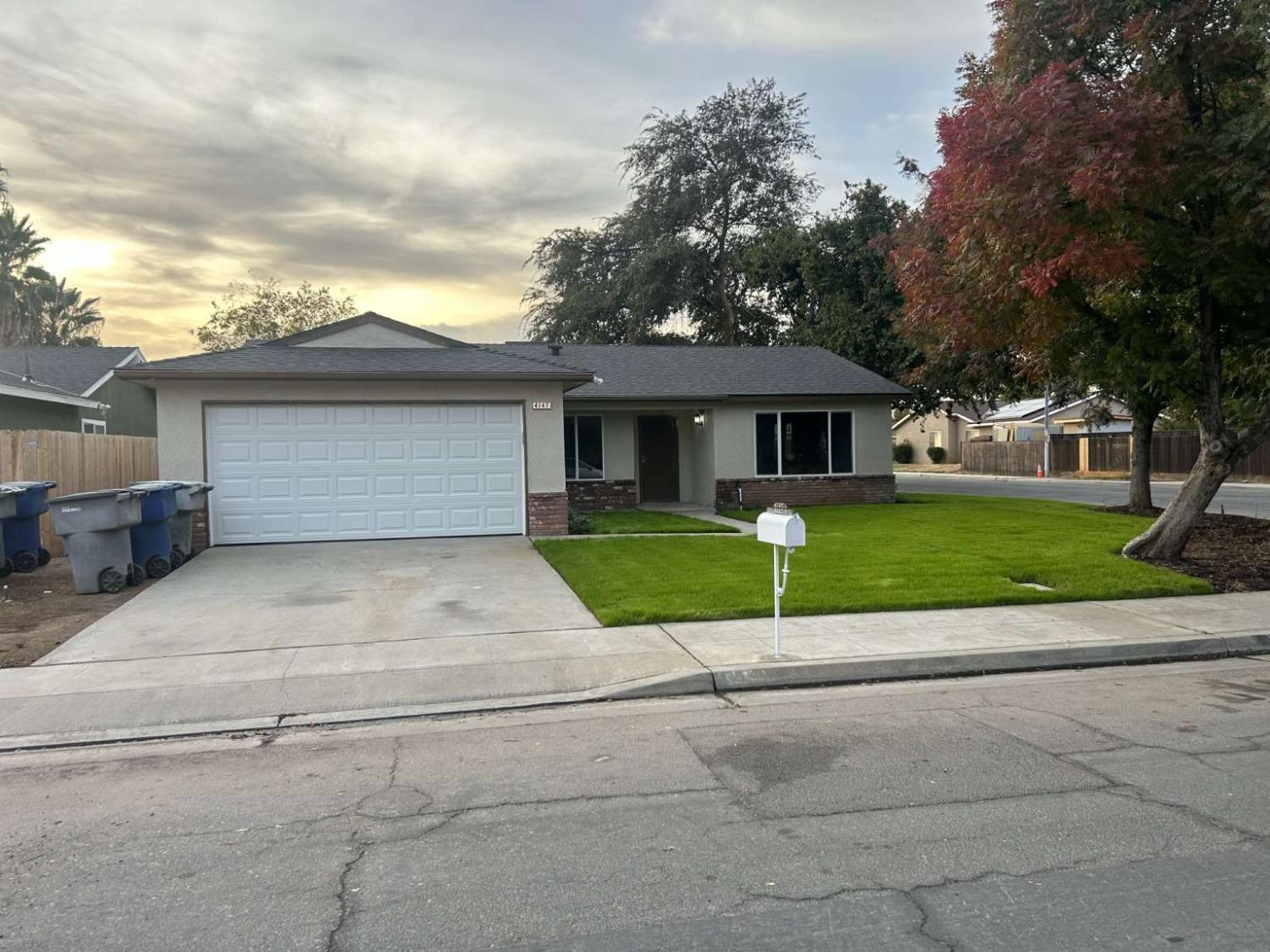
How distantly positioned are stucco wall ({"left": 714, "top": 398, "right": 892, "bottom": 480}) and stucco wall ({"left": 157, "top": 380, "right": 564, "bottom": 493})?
626 cm

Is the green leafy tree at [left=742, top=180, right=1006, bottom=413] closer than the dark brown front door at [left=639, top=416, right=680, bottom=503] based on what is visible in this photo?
No

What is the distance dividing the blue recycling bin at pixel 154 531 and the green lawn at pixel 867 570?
16.2ft

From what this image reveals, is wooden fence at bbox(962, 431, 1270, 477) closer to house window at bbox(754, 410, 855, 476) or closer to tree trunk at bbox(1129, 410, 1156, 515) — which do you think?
tree trunk at bbox(1129, 410, 1156, 515)

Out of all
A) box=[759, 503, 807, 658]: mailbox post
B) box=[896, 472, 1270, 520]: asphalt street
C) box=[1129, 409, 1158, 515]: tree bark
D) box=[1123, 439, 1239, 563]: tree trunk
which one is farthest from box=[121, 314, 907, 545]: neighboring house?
box=[896, 472, 1270, 520]: asphalt street

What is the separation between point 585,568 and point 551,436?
14.3ft

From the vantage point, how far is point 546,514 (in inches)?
614

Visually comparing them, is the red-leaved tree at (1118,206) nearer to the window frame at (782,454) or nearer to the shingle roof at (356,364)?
the shingle roof at (356,364)

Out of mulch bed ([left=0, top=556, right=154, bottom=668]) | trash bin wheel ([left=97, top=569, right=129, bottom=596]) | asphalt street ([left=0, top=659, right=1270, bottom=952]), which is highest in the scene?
trash bin wheel ([left=97, top=569, right=129, bottom=596])

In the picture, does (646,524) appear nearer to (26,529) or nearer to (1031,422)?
(26,529)

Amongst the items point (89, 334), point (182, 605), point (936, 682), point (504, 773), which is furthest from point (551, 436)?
point (89, 334)

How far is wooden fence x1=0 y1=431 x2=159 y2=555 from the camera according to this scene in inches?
511

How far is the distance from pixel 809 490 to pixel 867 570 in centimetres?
1028

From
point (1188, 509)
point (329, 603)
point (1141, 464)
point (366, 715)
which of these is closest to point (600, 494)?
point (329, 603)

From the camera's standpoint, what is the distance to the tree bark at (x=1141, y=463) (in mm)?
19609
